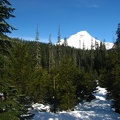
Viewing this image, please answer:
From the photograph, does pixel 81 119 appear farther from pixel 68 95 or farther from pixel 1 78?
pixel 1 78

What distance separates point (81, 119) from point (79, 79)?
551 inches

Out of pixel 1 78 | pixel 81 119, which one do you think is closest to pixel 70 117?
pixel 81 119

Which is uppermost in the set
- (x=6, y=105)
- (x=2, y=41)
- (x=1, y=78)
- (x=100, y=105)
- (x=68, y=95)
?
(x=2, y=41)

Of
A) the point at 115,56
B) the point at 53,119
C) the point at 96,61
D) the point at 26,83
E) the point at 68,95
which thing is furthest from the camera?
the point at 96,61

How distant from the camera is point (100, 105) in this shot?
138 ft

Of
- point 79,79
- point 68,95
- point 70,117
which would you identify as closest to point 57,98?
point 68,95

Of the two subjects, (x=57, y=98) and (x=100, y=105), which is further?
(x=100, y=105)

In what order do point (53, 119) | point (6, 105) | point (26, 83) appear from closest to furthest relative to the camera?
point (6, 105) < point (53, 119) < point (26, 83)

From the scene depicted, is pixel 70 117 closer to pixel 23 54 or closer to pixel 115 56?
pixel 23 54

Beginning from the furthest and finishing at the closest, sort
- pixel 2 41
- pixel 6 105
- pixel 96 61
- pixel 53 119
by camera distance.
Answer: pixel 96 61 → pixel 53 119 → pixel 2 41 → pixel 6 105

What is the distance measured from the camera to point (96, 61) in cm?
9362

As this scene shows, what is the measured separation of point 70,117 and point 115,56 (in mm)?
14129

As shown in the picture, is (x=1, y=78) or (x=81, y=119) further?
(x=81, y=119)

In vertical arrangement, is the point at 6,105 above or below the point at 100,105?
above
